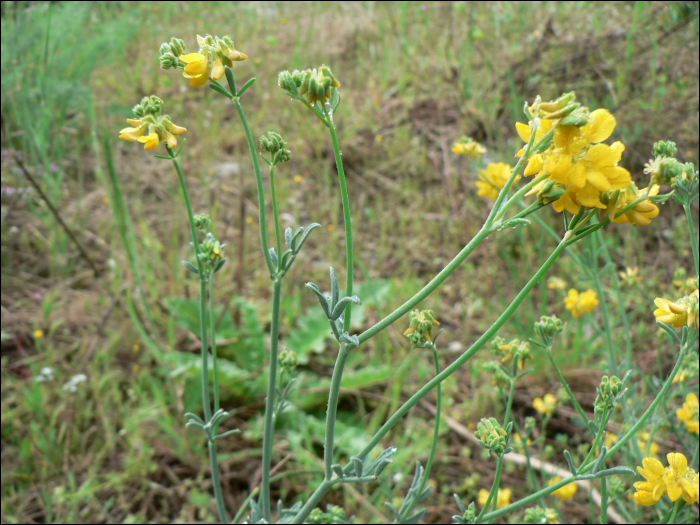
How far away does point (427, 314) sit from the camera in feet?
3.19

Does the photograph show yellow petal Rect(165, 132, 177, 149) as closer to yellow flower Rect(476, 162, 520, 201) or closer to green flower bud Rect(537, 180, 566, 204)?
green flower bud Rect(537, 180, 566, 204)

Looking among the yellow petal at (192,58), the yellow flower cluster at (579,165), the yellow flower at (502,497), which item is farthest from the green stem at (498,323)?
the yellow flower at (502,497)

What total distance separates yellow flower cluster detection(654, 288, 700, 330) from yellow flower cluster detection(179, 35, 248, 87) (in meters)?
0.83

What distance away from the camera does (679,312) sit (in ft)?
2.79

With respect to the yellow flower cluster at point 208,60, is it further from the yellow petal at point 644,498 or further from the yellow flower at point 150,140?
the yellow petal at point 644,498

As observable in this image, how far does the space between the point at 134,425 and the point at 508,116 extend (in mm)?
3171

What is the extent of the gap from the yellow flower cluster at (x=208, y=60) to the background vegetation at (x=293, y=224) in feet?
4.16

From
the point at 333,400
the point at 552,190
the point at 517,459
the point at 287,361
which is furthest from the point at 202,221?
the point at 517,459

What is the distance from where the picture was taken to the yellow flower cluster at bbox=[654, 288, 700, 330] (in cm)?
86

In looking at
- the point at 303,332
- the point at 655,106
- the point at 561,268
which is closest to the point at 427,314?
the point at 303,332

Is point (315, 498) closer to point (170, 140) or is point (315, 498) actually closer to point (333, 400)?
point (333, 400)

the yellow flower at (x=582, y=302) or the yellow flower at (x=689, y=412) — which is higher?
the yellow flower at (x=582, y=302)

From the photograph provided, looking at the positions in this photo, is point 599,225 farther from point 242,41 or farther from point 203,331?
point 242,41

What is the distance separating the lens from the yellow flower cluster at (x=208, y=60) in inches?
32.3
